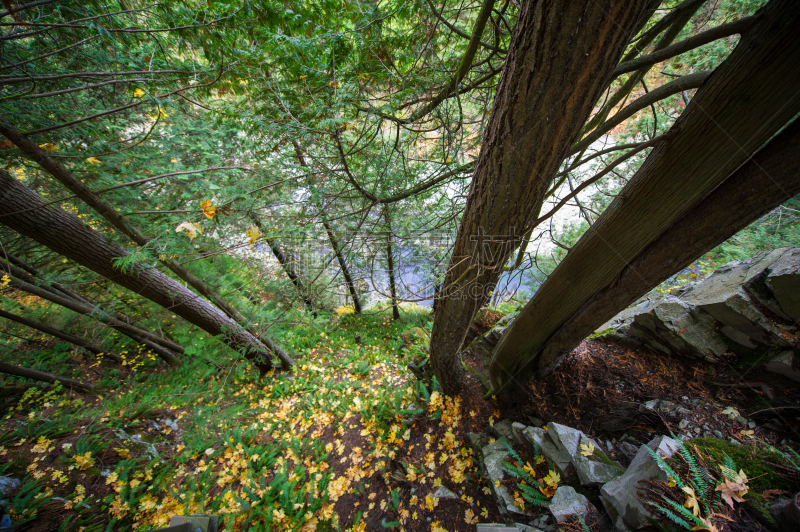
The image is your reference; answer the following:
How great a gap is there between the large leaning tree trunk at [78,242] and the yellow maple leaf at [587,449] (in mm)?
3956

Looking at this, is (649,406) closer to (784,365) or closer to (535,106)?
(784,365)

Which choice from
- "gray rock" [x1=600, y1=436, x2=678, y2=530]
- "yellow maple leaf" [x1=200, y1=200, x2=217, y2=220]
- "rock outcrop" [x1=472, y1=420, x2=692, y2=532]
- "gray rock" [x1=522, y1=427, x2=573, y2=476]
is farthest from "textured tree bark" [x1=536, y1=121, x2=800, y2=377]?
"yellow maple leaf" [x1=200, y1=200, x2=217, y2=220]

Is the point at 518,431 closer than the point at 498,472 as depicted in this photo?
No

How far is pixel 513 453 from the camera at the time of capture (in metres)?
2.32

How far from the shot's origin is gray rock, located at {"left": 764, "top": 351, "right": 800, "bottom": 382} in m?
1.65

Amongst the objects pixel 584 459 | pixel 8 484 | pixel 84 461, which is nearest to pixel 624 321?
pixel 584 459

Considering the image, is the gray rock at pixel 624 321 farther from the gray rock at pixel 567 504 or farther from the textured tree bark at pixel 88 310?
the textured tree bark at pixel 88 310

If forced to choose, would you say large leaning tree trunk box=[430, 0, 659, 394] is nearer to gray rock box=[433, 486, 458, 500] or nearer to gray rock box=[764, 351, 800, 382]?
gray rock box=[764, 351, 800, 382]

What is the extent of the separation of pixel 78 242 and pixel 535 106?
4.45m

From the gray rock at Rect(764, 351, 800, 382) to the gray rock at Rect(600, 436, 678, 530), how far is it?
971 millimetres

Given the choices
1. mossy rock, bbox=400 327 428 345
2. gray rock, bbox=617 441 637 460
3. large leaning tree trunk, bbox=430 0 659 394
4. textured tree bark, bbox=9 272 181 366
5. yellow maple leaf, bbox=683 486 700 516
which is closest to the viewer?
large leaning tree trunk, bbox=430 0 659 394

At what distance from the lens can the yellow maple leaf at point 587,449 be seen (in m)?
1.97

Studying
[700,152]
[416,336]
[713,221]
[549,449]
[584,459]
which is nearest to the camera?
[700,152]

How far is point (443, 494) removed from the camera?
2539 millimetres
